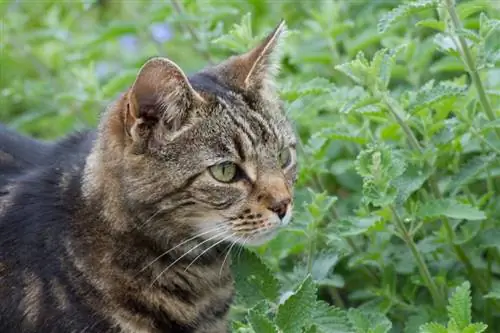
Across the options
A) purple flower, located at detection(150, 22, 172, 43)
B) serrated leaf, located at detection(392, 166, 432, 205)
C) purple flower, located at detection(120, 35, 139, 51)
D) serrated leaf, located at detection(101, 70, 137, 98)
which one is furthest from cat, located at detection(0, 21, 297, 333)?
purple flower, located at detection(120, 35, 139, 51)

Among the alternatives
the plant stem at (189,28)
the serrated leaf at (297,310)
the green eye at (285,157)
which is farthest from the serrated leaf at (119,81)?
the serrated leaf at (297,310)

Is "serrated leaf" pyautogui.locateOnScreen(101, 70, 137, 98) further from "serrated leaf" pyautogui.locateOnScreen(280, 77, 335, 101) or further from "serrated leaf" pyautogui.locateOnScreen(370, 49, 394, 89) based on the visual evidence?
"serrated leaf" pyautogui.locateOnScreen(370, 49, 394, 89)

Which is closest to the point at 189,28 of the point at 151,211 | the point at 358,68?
the point at 358,68

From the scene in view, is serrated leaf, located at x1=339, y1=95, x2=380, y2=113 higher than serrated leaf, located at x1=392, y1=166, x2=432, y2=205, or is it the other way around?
serrated leaf, located at x1=339, y1=95, x2=380, y2=113

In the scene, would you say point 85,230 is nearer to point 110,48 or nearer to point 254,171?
point 254,171

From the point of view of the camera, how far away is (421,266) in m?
2.20

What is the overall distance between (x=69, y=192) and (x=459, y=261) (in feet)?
3.18

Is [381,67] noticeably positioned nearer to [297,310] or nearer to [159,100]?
[159,100]

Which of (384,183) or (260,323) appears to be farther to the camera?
(384,183)

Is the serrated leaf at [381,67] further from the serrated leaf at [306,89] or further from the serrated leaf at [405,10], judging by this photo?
the serrated leaf at [306,89]

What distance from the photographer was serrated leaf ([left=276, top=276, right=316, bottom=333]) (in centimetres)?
180

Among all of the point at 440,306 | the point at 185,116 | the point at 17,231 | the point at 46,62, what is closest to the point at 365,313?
the point at 440,306

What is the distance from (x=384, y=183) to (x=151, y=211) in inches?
19.3

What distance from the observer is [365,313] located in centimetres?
214
